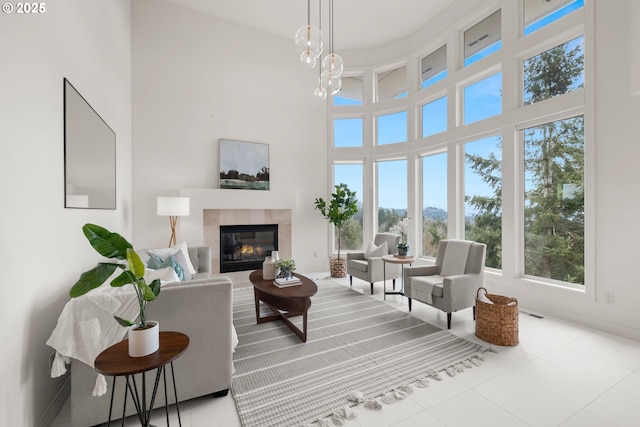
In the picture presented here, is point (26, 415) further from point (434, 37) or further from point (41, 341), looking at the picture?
Answer: point (434, 37)

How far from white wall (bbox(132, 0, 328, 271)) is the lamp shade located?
0.79 meters

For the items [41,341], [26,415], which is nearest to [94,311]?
[41,341]

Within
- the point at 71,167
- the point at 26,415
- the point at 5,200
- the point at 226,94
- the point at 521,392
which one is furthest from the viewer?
the point at 226,94

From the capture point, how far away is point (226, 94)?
5316mm

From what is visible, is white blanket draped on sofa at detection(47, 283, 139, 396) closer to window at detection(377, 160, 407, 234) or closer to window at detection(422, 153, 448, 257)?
window at detection(422, 153, 448, 257)

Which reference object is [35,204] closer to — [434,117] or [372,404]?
[372,404]

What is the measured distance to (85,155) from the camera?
2.48 meters

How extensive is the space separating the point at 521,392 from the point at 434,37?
222 inches

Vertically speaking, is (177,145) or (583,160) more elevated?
(177,145)

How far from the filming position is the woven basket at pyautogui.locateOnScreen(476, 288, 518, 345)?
267 cm

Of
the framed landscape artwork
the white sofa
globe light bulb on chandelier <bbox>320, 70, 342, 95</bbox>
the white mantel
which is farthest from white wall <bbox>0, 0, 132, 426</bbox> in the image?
the framed landscape artwork

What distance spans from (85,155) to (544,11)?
5740mm

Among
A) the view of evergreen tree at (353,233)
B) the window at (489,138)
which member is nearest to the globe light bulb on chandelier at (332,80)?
the window at (489,138)

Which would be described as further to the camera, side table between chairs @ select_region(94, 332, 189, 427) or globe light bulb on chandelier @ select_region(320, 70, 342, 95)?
globe light bulb on chandelier @ select_region(320, 70, 342, 95)
